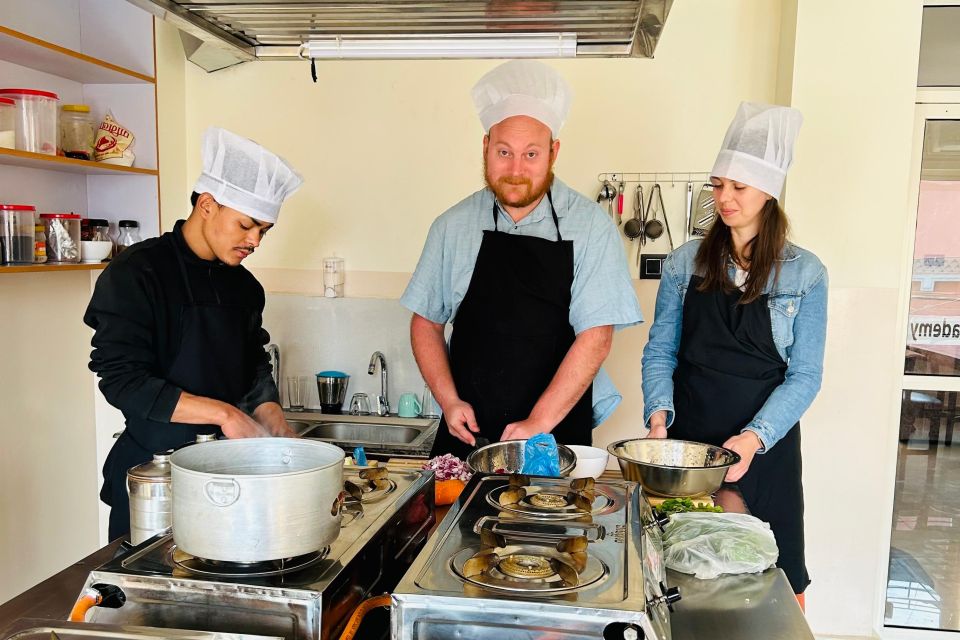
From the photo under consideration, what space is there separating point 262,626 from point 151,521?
415 mm

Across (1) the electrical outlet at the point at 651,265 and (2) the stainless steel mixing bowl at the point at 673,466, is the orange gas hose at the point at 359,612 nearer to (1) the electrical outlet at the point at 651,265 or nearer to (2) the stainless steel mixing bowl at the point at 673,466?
(2) the stainless steel mixing bowl at the point at 673,466

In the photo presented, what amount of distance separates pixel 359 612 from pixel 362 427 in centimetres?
223

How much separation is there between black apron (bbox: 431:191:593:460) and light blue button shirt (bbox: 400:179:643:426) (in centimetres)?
3

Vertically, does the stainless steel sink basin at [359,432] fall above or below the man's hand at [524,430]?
below

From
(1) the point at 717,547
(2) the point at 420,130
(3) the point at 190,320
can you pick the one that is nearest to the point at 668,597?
(1) the point at 717,547

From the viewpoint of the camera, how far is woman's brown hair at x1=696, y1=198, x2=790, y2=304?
215cm

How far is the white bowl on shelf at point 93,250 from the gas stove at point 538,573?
233cm

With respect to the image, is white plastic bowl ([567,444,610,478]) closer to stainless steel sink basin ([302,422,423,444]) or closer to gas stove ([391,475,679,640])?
gas stove ([391,475,679,640])

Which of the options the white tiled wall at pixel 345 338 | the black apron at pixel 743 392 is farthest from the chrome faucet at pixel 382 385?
the black apron at pixel 743 392

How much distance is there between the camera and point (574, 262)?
2264 mm

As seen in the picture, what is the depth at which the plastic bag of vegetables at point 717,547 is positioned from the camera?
1.31m

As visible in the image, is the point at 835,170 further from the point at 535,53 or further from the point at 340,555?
the point at 340,555

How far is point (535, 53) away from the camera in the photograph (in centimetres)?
173

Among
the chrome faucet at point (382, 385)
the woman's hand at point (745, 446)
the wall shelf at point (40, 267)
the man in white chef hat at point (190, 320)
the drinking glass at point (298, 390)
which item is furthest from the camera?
the drinking glass at point (298, 390)
